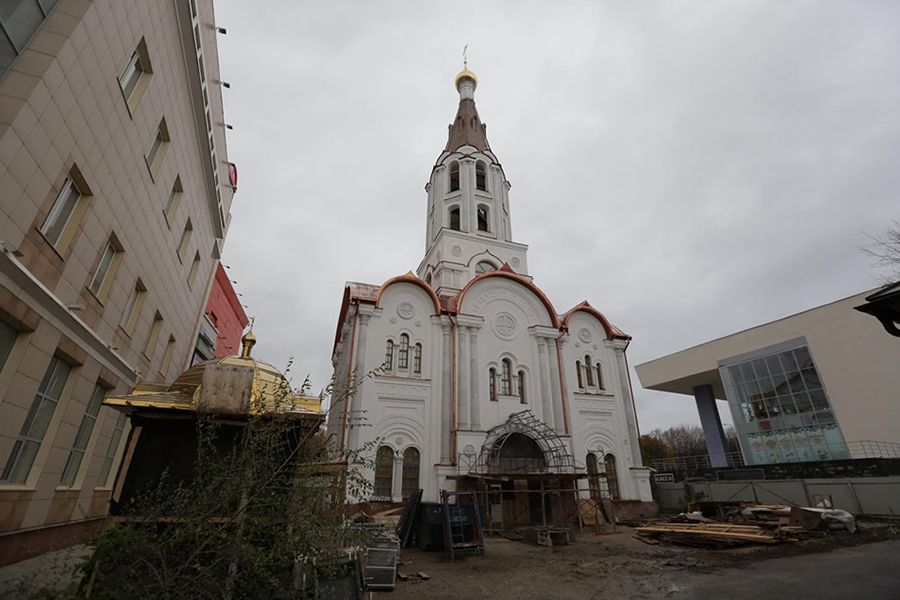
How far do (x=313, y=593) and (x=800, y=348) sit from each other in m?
31.0

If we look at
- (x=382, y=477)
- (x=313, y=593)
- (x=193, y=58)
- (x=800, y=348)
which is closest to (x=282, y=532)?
(x=313, y=593)

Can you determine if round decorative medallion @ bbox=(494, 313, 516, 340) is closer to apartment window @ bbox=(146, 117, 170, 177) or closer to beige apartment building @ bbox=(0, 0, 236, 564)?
beige apartment building @ bbox=(0, 0, 236, 564)

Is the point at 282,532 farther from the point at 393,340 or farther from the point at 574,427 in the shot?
the point at 574,427

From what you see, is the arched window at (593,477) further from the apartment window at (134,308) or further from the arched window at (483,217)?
the apartment window at (134,308)

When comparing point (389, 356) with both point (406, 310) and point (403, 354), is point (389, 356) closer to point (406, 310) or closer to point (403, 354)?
point (403, 354)

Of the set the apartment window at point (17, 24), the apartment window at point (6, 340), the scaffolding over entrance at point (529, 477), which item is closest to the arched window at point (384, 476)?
the scaffolding over entrance at point (529, 477)

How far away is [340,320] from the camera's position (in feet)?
79.1

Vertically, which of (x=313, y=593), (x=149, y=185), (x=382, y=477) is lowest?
(x=313, y=593)

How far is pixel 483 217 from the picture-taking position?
2892 cm

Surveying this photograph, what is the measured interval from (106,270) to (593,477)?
18.9 meters

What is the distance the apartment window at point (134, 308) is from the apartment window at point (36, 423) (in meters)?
2.38

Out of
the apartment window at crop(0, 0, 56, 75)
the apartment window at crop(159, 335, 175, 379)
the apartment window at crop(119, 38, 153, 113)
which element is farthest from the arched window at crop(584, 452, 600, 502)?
the apartment window at crop(0, 0, 56, 75)

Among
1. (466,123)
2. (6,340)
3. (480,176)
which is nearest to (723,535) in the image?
(6,340)

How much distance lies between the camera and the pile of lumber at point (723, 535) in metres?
12.5
